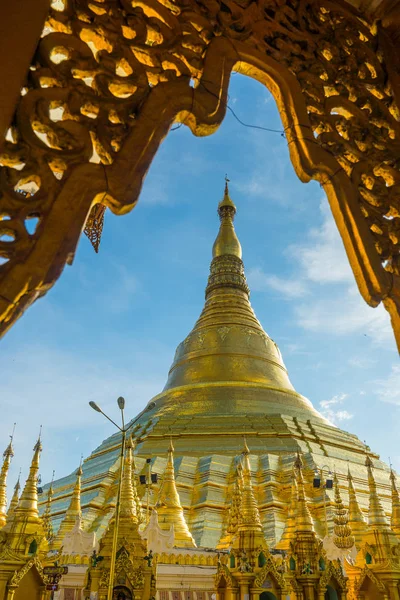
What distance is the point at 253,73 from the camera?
3.37 metres

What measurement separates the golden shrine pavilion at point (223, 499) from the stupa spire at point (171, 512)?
0.11ft

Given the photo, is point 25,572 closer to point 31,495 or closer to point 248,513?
point 31,495

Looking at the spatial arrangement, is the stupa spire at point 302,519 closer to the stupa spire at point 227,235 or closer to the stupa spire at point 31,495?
the stupa spire at point 31,495

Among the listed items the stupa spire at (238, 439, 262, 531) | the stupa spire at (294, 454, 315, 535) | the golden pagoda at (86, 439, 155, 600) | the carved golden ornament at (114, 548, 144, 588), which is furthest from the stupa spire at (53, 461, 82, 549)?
the stupa spire at (294, 454, 315, 535)

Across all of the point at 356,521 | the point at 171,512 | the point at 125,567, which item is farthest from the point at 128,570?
the point at 356,521

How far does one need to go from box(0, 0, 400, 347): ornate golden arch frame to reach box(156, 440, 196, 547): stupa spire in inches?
403

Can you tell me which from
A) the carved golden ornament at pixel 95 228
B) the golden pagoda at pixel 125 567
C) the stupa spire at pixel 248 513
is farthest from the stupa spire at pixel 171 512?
the carved golden ornament at pixel 95 228

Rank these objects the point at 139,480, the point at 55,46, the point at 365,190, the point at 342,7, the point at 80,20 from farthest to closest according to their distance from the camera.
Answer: the point at 139,480 < the point at 342,7 < the point at 365,190 < the point at 80,20 < the point at 55,46

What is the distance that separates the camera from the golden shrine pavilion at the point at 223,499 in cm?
816

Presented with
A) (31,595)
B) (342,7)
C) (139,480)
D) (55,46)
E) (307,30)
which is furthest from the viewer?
(139,480)

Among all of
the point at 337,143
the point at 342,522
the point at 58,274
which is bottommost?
the point at 58,274

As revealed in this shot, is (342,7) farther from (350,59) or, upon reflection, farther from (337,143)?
(337,143)

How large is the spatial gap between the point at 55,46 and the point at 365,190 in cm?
198

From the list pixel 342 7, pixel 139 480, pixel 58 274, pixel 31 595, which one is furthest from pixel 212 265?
pixel 58 274
